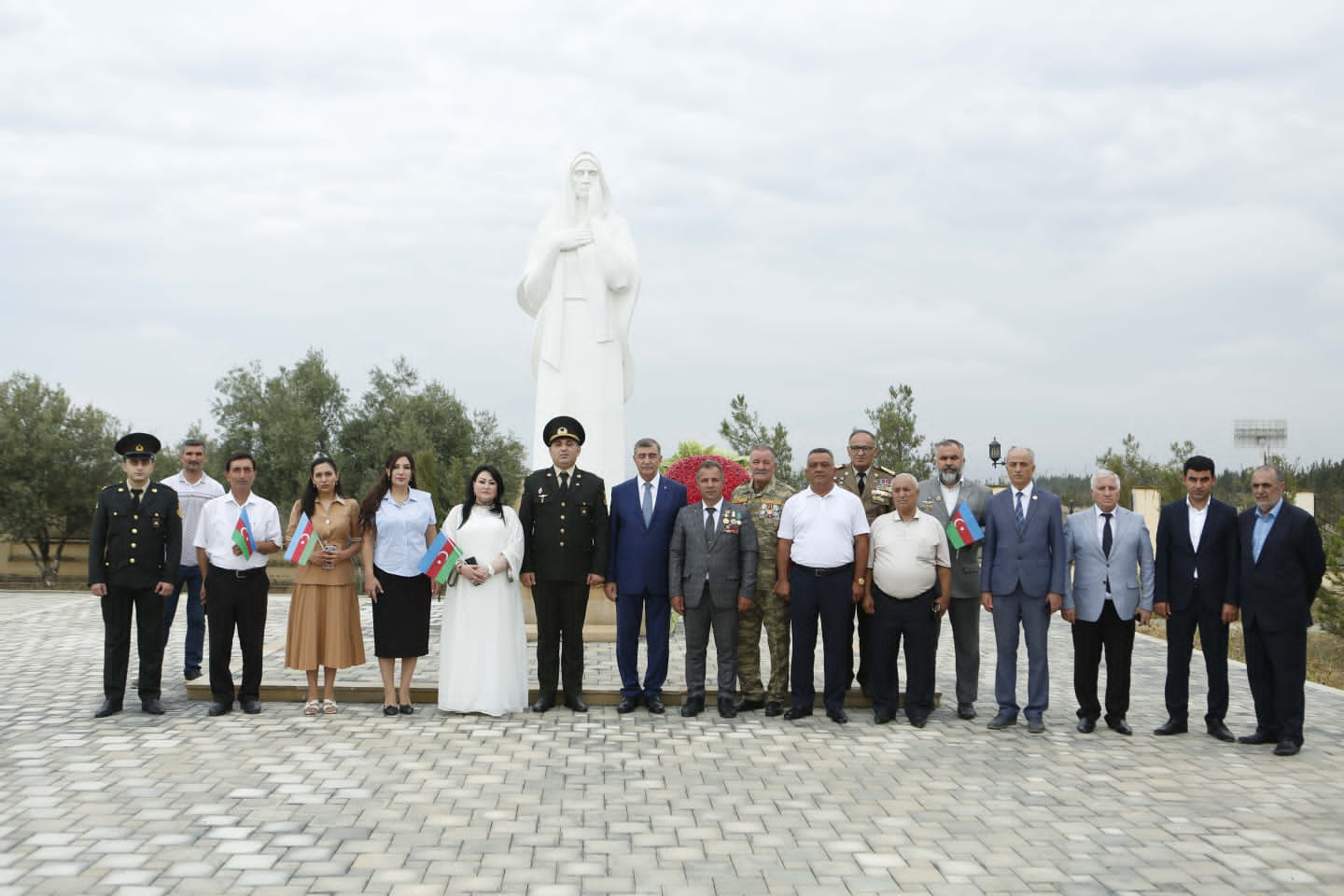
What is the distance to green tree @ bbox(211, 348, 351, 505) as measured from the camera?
116 feet

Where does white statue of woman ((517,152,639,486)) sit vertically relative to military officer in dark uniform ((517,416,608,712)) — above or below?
above

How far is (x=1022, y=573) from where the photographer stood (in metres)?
7.43

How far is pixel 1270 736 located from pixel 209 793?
6.06m

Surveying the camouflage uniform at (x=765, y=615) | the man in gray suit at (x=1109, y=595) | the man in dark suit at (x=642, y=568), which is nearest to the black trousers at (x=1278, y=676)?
the man in gray suit at (x=1109, y=595)

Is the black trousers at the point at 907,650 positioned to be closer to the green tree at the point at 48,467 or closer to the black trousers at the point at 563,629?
the black trousers at the point at 563,629

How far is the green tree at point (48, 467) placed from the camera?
1169 inches

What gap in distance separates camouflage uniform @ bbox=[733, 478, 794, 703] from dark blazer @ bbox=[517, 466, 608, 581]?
0.99m

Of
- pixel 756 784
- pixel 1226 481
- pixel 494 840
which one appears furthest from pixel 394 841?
pixel 1226 481

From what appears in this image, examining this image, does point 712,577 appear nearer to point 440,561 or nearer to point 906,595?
point 906,595

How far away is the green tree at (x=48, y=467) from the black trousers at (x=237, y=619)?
2512 cm

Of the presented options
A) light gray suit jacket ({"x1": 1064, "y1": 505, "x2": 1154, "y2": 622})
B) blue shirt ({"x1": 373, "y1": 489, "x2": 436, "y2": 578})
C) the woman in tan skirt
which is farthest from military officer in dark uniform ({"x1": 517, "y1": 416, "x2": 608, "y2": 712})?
light gray suit jacket ({"x1": 1064, "y1": 505, "x2": 1154, "y2": 622})

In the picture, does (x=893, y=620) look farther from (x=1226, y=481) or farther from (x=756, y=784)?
(x=1226, y=481)

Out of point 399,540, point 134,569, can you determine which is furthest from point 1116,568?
point 134,569

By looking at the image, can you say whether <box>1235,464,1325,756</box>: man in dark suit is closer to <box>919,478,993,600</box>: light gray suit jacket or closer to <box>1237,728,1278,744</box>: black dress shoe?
<box>1237,728,1278,744</box>: black dress shoe
